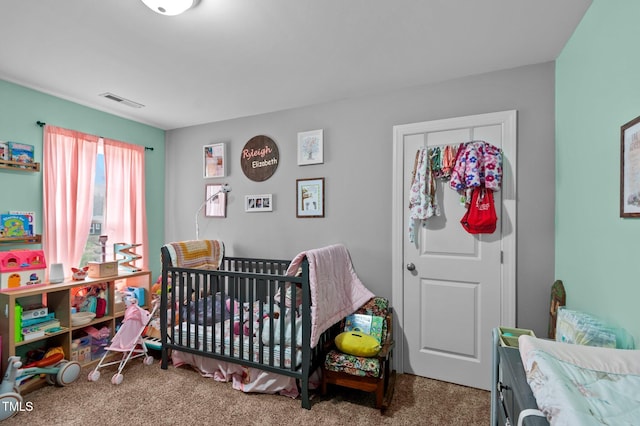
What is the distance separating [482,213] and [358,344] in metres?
1.27

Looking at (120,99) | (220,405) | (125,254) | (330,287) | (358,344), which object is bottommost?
(220,405)

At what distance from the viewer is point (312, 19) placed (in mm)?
1745

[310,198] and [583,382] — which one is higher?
[310,198]

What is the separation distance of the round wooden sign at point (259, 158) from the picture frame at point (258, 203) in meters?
0.18

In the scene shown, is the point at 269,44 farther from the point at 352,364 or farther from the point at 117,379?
the point at 117,379

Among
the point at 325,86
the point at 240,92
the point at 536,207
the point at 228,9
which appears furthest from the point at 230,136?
the point at 536,207

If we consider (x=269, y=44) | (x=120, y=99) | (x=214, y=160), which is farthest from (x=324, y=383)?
(x=120, y=99)

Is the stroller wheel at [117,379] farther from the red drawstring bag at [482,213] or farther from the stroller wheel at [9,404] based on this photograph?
the red drawstring bag at [482,213]

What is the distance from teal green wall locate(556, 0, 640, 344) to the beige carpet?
1049mm

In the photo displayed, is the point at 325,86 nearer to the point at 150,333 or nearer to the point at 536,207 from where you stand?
the point at 536,207

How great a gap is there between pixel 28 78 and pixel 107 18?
4.31 ft

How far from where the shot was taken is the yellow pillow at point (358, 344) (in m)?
2.09

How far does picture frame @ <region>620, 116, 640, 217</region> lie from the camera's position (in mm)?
1226

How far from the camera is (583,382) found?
94 cm
